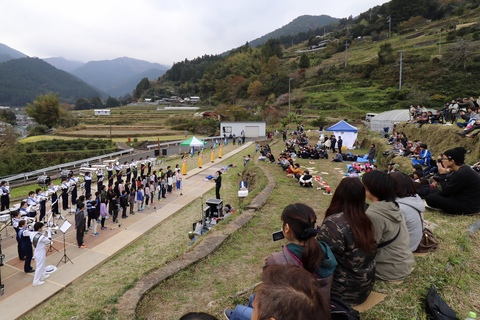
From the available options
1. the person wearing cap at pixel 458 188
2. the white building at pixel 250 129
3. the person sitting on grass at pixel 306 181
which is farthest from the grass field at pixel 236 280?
the white building at pixel 250 129

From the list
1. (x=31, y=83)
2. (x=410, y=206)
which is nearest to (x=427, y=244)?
(x=410, y=206)

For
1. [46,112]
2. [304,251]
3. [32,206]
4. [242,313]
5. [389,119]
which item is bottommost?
[32,206]

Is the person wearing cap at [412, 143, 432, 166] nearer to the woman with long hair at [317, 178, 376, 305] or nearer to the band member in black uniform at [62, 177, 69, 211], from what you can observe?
the woman with long hair at [317, 178, 376, 305]

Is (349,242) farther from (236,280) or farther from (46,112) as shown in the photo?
(46,112)

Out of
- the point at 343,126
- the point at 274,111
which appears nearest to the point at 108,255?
the point at 343,126

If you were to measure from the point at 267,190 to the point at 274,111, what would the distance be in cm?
3744

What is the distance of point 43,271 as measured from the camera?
6426 mm

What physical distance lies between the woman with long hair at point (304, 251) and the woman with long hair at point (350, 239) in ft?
0.58

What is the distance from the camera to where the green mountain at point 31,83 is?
133m

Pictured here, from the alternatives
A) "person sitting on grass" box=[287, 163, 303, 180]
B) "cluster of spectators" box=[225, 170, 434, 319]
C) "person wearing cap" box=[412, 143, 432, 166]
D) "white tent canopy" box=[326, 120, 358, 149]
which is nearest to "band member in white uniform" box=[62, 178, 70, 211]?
"person sitting on grass" box=[287, 163, 303, 180]

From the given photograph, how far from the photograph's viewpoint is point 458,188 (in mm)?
5078

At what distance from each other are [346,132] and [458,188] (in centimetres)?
1497

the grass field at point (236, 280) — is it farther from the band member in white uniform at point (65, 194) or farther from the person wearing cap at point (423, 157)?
the band member in white uniform at point (65, 194)

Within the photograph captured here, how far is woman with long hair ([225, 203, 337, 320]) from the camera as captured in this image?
2.32 meters
